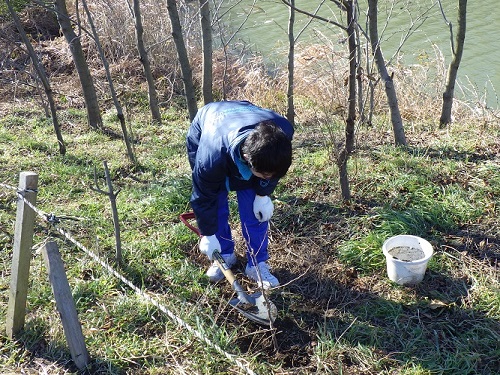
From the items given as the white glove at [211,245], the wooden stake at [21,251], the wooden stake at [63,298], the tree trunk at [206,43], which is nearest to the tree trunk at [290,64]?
the tree trunk at [206,43]

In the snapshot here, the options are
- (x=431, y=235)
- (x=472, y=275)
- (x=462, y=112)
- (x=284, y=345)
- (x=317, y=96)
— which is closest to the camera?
(x=284, y=345)

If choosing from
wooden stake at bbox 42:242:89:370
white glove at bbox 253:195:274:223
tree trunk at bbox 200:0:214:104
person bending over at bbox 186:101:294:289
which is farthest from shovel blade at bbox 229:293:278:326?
tree trunk at bbox 200:0:214:104

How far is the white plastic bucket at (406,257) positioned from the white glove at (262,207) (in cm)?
73

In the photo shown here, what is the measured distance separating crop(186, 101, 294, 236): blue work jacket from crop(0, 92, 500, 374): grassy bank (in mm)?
514

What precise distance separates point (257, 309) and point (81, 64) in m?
3.70

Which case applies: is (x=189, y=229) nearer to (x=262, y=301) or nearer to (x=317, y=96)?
(x=262, y=301)

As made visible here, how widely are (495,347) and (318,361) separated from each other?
0.91m

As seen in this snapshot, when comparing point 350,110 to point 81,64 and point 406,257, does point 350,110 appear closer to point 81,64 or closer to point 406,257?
point 406,257

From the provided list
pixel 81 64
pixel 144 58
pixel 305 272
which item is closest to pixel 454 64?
pixel 305 272

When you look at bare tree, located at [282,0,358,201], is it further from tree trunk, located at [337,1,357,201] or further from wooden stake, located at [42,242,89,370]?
wooden stake, located at [42,242,89,370]

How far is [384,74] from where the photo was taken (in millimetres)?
4316

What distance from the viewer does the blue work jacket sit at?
9.09 ft

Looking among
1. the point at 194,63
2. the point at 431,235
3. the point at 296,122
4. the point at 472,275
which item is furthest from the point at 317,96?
the point at 472,275

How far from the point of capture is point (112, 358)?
8.70 ft
